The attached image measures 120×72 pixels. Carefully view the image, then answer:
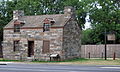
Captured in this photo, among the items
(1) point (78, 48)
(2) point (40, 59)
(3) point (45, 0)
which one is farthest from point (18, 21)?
(3) point (45, 0)

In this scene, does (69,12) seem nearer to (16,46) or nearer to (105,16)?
(16,46)

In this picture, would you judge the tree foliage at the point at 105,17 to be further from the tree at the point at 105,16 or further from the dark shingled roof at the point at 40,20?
the dark shingled roof at the point at 40,20

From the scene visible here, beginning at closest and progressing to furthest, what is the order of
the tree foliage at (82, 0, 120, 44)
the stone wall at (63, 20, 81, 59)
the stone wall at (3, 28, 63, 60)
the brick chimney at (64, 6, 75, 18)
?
the stone wall at (3, 28, 63, 60)
the stone wall at (63, 20, 81, 59)
the brick chimney at (64, 6, 75, 18)
the tree foliage at (82, 0, 120, 44)

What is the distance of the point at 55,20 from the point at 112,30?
551 inches

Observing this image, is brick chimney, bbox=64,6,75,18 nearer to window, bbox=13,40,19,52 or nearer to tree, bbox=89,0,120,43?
window, bbox=13,40,19,52

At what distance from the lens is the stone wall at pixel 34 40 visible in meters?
34.8

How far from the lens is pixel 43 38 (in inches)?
1405

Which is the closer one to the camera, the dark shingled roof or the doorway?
the dark shingled roof

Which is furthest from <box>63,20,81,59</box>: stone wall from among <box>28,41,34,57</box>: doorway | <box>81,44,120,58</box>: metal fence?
<box>81,44,120,58</box>: metal fence

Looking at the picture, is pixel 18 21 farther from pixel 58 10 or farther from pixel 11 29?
pixel 58 10

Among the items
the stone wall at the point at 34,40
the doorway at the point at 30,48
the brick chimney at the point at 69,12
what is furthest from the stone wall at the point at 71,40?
the doorway at the point at 30,48

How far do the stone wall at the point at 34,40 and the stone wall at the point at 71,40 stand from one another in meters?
0.95

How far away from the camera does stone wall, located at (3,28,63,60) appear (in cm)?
3475

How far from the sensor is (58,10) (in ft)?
173
